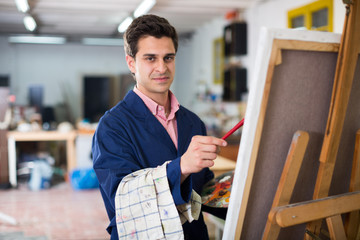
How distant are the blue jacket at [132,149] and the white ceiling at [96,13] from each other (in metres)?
4.99

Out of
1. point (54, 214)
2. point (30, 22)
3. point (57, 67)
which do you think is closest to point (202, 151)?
point (54, 214)

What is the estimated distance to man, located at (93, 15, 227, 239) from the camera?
1272 millimetres

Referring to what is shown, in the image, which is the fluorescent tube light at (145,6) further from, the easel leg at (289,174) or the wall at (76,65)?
the easel leg at (289,174)

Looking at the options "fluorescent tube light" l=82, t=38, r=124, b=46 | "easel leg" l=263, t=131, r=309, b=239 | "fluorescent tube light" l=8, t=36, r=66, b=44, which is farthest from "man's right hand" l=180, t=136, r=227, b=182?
"fluorescent tube light" l=82, t=38, r=124, b=46

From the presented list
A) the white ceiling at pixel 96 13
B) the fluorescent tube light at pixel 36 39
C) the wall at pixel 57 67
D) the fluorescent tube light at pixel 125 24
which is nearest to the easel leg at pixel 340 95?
the white ceiling at pixel 96 13

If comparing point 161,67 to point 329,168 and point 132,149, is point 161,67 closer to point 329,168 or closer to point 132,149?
point 132,149

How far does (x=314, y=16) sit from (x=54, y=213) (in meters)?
3.90

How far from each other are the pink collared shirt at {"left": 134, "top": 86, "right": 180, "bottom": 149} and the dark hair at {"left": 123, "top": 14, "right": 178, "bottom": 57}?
0.18 metres

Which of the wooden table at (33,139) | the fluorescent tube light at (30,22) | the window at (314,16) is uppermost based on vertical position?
the window at (314,16)

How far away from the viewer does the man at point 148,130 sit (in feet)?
4.17

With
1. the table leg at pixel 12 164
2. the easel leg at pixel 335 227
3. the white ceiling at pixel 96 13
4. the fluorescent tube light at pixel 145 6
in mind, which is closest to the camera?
the easel leg at pixel 335 227

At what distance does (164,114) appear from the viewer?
156cm

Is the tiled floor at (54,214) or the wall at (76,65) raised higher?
the wall at (76,65)

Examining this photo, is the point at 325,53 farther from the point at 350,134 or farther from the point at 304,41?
the point at 350,134
